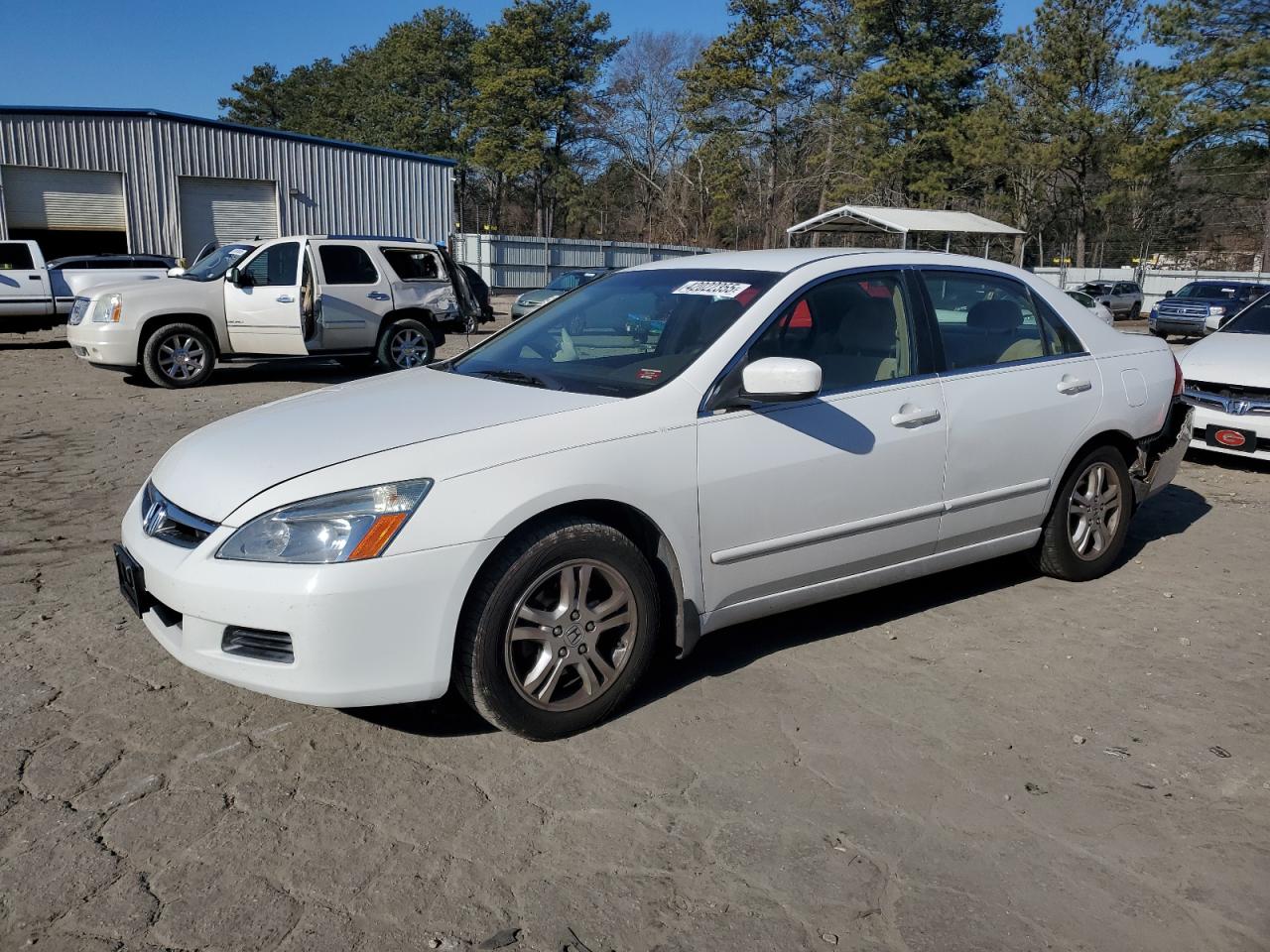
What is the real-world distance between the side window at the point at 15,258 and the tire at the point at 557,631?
16722 mm

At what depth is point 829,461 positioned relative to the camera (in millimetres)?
3971

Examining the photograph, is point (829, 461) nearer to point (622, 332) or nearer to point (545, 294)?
point (622, 332)

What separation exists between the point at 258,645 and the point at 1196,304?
29744 millimetres

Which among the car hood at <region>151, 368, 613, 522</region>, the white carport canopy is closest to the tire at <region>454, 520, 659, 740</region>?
the car hood at <region>151, 368, 613, 522</region>

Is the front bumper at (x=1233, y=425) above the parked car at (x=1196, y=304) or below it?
below

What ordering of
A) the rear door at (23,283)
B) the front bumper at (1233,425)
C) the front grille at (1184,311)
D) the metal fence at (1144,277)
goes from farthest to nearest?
1. the metal fence at (1144,277)
2. the front grille at (1184,311)
3. the rear door at (23,283)
4. the front bumper at (1233,425)

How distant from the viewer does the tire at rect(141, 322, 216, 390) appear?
476 inches

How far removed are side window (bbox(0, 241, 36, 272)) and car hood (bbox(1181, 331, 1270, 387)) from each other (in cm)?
1657

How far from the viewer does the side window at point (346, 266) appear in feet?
42.3

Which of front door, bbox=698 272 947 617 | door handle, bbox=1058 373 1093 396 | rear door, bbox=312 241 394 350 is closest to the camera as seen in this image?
front door, bbox=698 272 947 617

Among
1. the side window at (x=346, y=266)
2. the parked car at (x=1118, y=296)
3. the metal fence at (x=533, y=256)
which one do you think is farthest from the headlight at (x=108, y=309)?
the parked car at (x=1118, y=296)

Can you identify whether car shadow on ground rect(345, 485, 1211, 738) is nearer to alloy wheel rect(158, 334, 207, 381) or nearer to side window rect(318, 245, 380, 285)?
side window rect(318, 245, 380, 285)

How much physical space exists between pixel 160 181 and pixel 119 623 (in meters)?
24.7

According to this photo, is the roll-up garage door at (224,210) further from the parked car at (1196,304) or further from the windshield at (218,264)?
the parked car at (1196,304)
